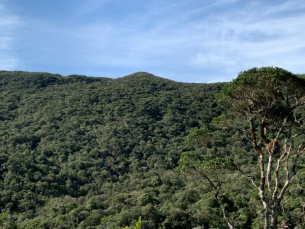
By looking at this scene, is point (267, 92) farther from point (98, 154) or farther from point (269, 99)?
point (98, 154)

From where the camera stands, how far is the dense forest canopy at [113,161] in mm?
38438

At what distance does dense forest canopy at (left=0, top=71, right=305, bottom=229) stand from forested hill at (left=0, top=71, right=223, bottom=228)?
0.15 m

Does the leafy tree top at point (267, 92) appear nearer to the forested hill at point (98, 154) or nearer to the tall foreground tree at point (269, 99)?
the tall foreground tree at point (269, 99)

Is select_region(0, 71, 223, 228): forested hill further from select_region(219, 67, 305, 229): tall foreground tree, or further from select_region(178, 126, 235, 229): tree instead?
select_region(219, 67, 305, 229): tall foreground tree

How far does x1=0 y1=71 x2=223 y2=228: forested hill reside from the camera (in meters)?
39.4

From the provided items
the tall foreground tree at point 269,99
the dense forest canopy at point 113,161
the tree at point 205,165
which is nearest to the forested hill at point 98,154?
the dense forest canopy at point 113,161

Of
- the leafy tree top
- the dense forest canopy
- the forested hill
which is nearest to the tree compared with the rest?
the dense forest canopy

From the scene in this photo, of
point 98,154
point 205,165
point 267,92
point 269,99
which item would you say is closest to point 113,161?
point 98,154

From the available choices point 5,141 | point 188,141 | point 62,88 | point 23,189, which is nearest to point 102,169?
point 23,189

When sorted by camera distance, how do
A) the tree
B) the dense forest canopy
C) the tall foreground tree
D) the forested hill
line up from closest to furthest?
the tall foreground tree
the tree
the dense forest canopy
the forested hill

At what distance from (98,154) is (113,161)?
3.05m

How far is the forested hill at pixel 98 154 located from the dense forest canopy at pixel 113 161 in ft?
0.51

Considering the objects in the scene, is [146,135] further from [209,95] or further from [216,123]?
[216,123]

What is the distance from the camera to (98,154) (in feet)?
182
